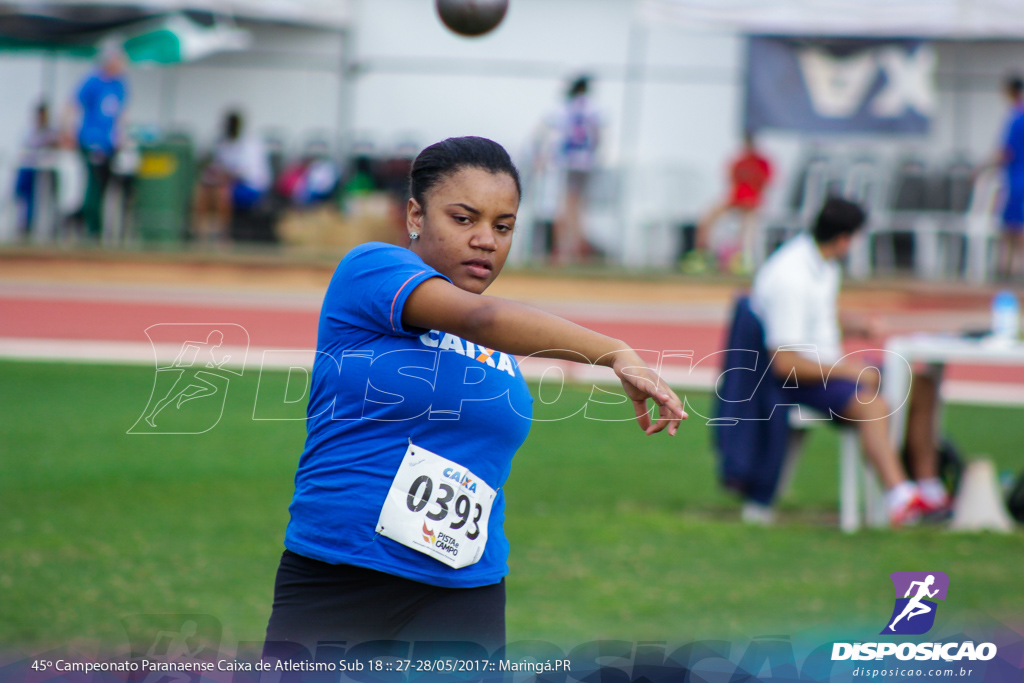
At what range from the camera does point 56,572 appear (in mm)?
4762

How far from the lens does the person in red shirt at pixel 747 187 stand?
47.8 feet

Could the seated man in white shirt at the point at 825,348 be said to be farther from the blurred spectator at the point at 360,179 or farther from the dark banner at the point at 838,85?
the blurred spectator at the point at 360,179

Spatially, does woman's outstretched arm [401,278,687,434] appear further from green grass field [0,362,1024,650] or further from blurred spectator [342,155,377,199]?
blurred spectator [342,155,377,199]

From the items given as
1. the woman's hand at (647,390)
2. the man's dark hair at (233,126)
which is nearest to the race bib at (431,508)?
the woman's hand at (647,390)

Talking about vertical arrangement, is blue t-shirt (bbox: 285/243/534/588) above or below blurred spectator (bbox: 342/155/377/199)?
below

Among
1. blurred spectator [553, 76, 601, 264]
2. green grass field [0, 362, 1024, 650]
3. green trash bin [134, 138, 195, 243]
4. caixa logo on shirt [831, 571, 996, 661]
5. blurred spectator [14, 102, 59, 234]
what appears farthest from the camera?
blurred spectator [14, 102, 59, 234]

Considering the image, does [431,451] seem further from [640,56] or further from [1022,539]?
[640,56]

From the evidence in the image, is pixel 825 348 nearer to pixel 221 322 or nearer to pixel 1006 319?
pixel 1006 319

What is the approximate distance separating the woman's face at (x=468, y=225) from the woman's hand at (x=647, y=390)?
0.44 m

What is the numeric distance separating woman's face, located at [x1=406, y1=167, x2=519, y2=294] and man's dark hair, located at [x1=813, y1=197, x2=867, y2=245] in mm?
4154

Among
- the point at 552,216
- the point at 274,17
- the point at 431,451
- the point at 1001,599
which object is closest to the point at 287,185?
the point at 274,17

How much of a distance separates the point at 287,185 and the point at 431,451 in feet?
46.1

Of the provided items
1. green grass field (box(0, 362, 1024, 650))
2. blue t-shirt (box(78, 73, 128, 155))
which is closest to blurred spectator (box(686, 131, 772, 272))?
green grass field (box(0, 362, 1024, 650))

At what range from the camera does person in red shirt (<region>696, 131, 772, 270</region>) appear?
1456 cm
